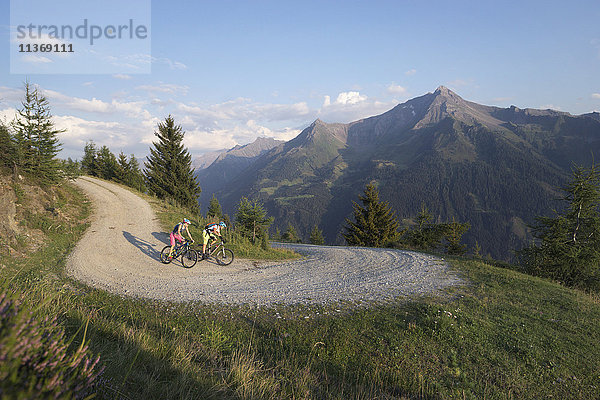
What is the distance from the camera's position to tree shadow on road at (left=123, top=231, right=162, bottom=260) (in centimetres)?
1332

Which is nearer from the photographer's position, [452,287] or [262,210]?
[452,287]

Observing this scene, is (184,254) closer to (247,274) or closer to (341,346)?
(247,274)

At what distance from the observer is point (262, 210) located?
19016 mm

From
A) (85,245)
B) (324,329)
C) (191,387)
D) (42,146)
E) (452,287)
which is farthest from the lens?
(42,146)

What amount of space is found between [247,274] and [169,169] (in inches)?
1004

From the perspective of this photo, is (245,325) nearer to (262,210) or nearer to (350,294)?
(350,294)

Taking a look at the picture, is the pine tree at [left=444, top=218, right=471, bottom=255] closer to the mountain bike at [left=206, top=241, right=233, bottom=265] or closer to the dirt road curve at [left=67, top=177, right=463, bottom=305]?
the dirt road curve at [left=67, top=177, right=463, bottom=305]

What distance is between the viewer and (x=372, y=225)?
34312 millimetres

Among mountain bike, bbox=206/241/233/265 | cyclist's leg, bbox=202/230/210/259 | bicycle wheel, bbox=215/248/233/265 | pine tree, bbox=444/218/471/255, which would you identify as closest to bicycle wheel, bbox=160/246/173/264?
cyclist's leg, bbox=202/230/210/259

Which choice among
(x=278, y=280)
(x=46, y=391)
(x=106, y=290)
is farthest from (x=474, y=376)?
(x=106, y=290)

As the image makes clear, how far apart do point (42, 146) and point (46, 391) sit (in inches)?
859

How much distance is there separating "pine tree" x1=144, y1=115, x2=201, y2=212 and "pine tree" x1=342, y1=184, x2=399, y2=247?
68.1 ft

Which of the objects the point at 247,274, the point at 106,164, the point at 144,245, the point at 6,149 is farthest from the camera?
the point at 106,164

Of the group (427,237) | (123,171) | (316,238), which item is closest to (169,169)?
(123,171)
